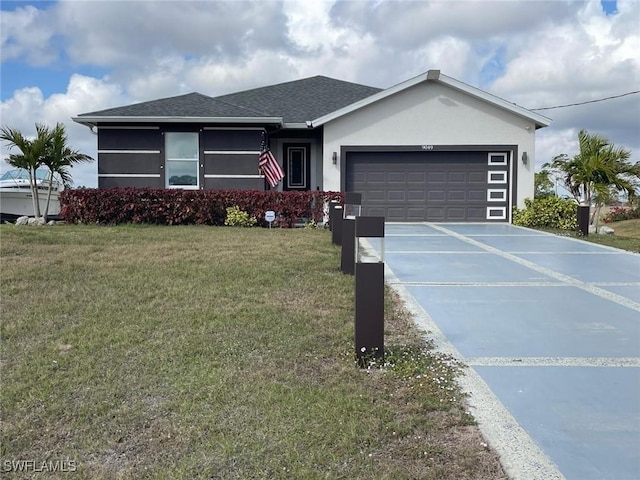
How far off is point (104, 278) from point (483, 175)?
13.0 metres

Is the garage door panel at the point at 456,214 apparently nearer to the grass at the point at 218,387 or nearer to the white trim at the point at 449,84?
the white trim at the point at 449,84

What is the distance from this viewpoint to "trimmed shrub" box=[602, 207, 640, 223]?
27109 mm

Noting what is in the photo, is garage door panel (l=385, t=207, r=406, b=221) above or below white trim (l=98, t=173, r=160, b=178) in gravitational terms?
below

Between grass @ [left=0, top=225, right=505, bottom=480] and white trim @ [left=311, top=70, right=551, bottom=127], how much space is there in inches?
412

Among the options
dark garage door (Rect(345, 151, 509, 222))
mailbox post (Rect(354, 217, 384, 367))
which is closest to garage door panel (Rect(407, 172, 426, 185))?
dark garage door (Rect(345, 151, 509, 222))

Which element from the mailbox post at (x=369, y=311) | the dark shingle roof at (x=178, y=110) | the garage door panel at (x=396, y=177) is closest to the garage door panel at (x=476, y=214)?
the garage door panel at (x=396, y=177)

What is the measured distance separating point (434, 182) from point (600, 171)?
15.3 feet

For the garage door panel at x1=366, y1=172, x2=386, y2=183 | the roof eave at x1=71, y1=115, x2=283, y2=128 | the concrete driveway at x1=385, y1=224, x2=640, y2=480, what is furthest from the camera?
the garage door panel at x1=366, y1=172, x2=386, y2=183

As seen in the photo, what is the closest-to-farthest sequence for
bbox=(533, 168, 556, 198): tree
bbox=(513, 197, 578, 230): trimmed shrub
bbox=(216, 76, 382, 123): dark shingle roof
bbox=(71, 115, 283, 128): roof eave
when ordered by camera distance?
bbox=(513, 197, 578, 230): trimmed shrub < bbox=(71, 115, 283, 128): roof eave < bbox=(216, 76, 382, 123): dark shingle roof < bbox=(533, 168, 556, 198): tree

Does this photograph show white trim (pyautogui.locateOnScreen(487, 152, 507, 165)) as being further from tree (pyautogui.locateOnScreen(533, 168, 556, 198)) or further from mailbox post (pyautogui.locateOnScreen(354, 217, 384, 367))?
mailbox post (pyautogui.locateOnScreen(354, 217, 384, 367))

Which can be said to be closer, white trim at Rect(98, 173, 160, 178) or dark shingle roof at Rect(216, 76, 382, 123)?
white trim at Rect(98, 173, 160, 178)

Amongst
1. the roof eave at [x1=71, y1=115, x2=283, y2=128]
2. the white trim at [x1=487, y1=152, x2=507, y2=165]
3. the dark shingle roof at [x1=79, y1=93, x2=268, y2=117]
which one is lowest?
the white trim at [x1=487, y1=152, x2=507, y2=165]

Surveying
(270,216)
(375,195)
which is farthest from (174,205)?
(375,195)

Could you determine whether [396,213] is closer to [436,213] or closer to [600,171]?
[436,213]
